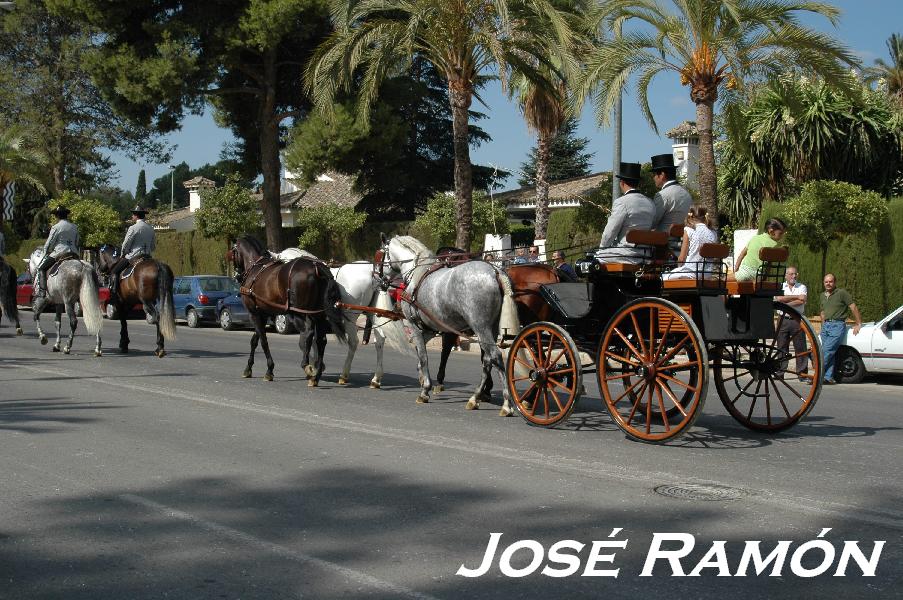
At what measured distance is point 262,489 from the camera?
774 cm

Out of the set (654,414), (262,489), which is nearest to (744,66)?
(654,414)

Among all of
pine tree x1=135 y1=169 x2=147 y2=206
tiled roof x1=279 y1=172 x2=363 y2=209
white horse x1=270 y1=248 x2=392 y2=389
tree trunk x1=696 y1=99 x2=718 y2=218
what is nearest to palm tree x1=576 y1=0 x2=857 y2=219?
tree trunk x1=696 y1=99 x2=718 y2=218

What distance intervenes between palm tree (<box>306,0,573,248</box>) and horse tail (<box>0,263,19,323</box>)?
9.10m

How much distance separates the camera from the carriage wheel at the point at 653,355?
8.81 meters

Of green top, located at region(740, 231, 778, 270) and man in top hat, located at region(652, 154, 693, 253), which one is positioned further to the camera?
green top, located at region(740, 231, 778, 270)

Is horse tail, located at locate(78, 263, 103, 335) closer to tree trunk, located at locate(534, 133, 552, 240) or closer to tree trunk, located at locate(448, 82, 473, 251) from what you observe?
tree trunk, located at locate(448, 82, 473, 251)

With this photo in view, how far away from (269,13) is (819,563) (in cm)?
3018

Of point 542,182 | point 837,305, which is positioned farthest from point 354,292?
point 542,182

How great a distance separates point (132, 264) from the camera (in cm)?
1902

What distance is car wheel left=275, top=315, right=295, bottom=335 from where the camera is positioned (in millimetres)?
27516

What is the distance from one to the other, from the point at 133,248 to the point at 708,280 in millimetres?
12991

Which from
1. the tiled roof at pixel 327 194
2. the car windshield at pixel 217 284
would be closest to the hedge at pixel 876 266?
the car windshield at pixel 217 284

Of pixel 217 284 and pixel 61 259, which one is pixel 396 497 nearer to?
pixel 61 259

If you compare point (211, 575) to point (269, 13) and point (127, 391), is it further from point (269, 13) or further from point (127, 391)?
point (269, 13)
